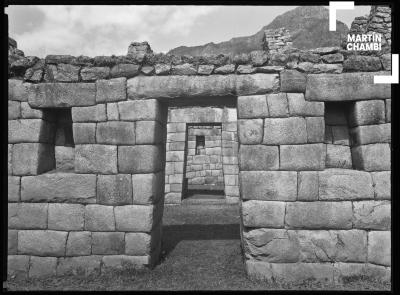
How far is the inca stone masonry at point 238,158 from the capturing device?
4629mm

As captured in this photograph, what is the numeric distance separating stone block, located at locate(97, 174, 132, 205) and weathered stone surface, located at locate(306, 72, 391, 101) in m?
3.36

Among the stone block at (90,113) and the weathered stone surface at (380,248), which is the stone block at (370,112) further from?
the stone block at (90,113)

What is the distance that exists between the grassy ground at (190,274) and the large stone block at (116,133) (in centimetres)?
222

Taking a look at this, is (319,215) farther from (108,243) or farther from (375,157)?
(108,243)

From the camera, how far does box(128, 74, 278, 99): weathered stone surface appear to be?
4824 mm

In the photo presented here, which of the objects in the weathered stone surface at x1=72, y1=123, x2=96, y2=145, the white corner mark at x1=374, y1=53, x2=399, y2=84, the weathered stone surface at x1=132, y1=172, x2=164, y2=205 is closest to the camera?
the white corner mark at x1=374, y1=53, x2=399, y2=84

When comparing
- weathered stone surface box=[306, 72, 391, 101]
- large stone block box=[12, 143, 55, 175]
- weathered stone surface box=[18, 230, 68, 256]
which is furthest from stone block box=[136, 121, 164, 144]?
weathered stone surface box=[306, 72, 391, 101]

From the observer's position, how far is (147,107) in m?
4.98

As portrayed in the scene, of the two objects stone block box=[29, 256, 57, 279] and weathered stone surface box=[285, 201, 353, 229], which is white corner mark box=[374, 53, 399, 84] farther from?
stone block box=[29, 256, 57, 279]

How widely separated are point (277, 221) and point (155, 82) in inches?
122

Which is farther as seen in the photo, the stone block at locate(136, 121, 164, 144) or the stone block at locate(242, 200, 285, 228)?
the stone block at locate(136, 121, 164, 144)

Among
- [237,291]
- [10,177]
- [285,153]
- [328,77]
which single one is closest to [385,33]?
[328,77]

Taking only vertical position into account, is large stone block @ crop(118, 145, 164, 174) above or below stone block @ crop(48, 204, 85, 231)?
above

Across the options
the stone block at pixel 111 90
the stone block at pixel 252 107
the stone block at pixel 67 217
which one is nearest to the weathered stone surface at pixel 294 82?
the stone block at pixel 252 107
